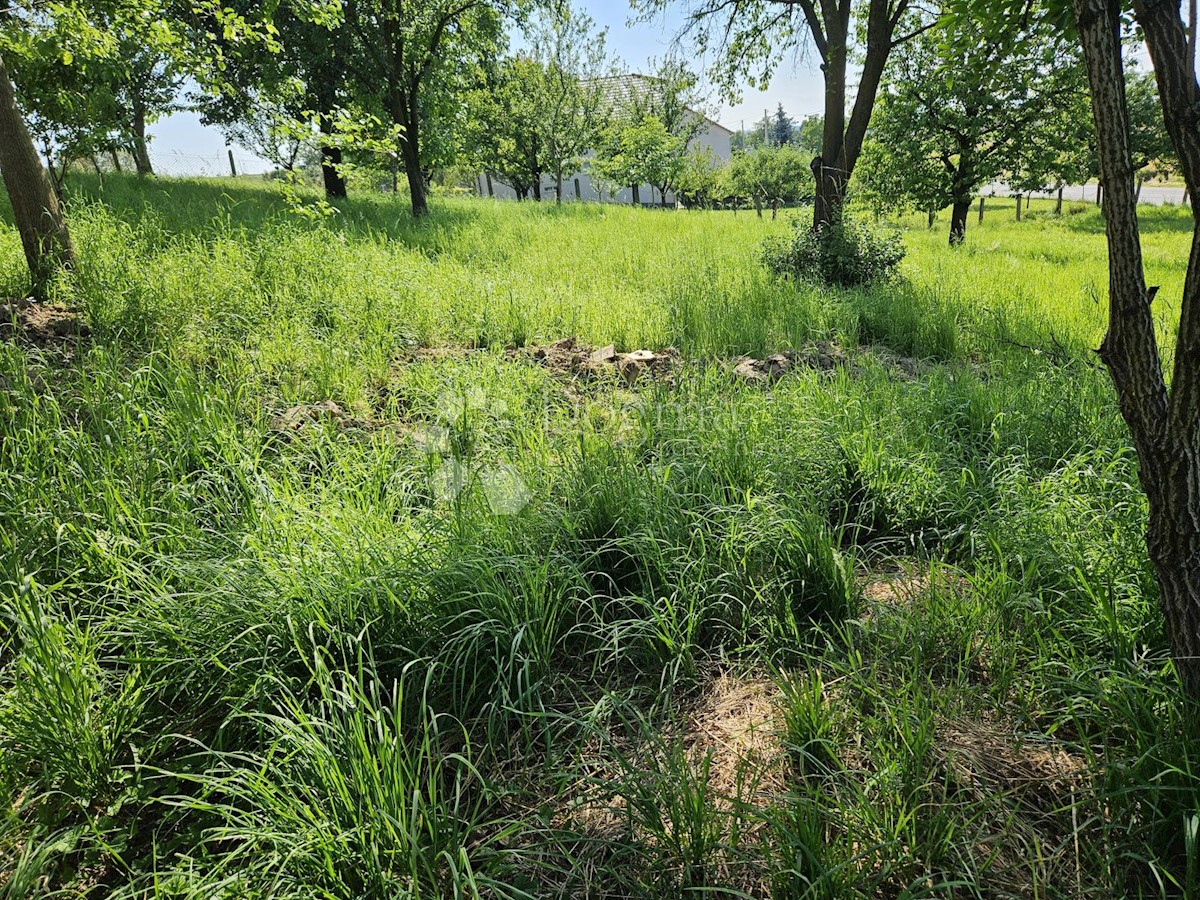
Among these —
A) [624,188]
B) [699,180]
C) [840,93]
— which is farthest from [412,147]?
[624,188]

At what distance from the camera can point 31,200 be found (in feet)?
14.3

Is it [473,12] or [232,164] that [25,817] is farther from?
[232,164]

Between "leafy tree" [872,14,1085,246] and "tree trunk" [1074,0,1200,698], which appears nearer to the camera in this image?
"tree trunk" [1074,0,1200,698]

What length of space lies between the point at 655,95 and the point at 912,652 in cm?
3995

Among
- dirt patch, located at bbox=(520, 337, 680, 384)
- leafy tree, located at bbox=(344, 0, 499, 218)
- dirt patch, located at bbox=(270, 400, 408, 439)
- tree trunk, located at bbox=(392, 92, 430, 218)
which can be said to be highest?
leafy tree, located at bbox=(344, 0, 499, 218)

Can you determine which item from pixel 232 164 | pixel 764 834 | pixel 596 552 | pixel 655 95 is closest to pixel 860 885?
pixel 764 834

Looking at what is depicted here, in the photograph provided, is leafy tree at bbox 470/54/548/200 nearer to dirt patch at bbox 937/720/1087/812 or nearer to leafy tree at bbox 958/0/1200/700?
leafy tree at bbox 958/0/1200/700

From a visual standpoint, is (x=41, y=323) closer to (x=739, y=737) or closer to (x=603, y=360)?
(x=603, y=360)

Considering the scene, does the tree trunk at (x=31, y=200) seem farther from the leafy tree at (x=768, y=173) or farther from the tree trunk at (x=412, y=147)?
the leafy tree at (x=768, y=173)

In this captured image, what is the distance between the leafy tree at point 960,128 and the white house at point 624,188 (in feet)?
29.1

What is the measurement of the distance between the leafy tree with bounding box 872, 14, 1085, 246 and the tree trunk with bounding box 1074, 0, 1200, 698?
590 inches

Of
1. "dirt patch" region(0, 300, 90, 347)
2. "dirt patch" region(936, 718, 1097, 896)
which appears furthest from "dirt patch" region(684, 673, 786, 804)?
"dirt patch" region(0, 300, 90, 347)

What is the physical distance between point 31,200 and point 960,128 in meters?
17.8

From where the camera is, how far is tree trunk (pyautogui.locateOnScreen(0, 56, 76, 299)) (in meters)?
4.29
